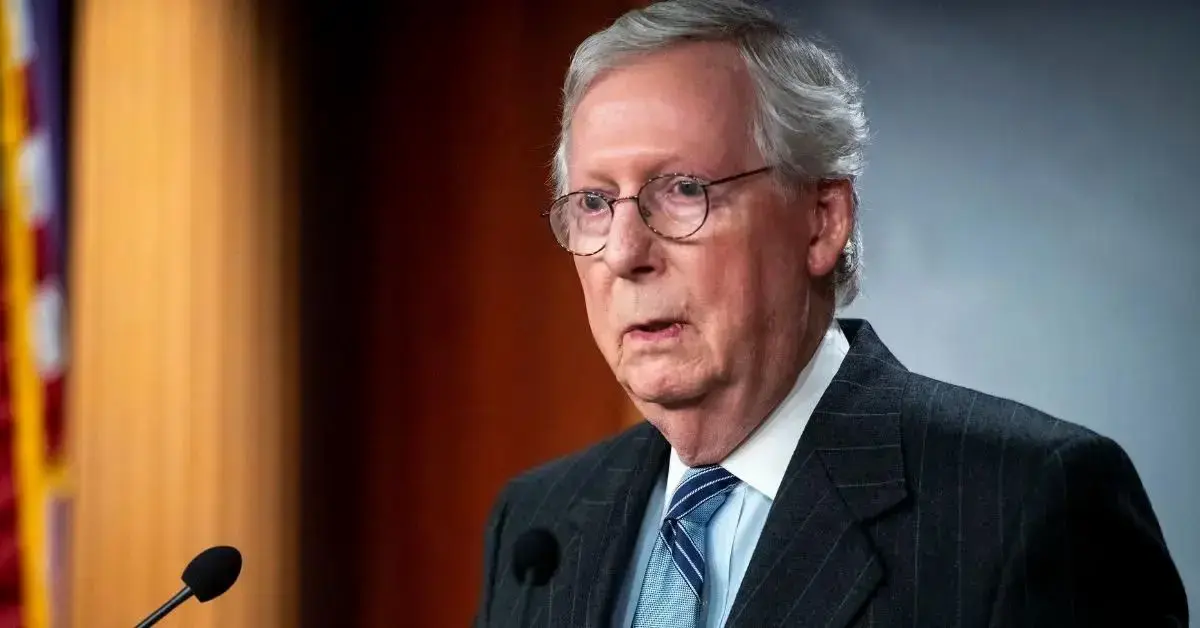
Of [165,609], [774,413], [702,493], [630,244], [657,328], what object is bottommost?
[165,609]

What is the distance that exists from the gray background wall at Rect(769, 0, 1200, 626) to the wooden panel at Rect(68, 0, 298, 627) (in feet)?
4.91

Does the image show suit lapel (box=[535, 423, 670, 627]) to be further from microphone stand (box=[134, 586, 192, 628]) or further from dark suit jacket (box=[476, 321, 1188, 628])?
microphone stand (box=[134, 586, 192, 628])

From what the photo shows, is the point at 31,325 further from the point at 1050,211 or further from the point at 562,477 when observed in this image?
the point at 1050,211

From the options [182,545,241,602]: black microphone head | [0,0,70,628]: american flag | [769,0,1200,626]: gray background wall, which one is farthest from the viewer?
[0,0,70,628]: american flag

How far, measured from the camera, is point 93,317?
2717mm

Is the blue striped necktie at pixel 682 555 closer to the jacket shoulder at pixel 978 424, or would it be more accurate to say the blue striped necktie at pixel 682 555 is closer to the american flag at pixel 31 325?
the jacket shoulder at pixel 978 424

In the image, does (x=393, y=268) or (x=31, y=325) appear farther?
(x=393, y=268)

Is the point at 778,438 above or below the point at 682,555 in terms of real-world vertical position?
above

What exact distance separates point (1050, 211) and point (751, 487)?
37.0 inches

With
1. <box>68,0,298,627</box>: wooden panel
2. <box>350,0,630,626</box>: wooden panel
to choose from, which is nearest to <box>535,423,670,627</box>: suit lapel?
<box>350,0,630,626</box>: wooden panel

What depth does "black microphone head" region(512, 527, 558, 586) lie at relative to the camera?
1603 mm

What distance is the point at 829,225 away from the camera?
168 centimetres

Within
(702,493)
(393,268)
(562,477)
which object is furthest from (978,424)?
(393,268)

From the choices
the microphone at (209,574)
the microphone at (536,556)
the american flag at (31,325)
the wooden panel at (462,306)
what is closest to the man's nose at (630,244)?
the microphone at (536,556)
